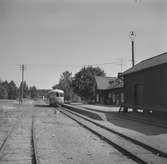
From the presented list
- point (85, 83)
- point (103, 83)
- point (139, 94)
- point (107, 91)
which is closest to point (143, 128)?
point (139, 94)

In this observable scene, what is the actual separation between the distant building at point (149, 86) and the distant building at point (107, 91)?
2339 cm

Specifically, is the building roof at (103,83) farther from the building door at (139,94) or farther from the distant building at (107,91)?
the building door at (139,94)

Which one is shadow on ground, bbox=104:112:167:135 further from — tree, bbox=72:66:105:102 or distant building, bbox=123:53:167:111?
tree, bbox=72:66:105:102

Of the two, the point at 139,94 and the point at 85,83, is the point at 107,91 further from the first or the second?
the point at 139,94

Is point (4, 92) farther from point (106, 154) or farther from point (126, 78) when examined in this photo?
point (106, 154)

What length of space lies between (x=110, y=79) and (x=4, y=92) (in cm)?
8115

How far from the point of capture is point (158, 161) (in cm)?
752

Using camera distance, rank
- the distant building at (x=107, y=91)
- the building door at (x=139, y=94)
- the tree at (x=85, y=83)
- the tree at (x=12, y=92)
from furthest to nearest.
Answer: the tree at (x=12, y=92)
the tree at (x=85, y=83)
the distant building at (x=107, y=91)
the building door at (x=139, y=94)

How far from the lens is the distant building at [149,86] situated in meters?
19.2

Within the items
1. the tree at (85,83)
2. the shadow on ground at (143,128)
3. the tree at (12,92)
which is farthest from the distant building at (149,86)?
the tree at (12,92)

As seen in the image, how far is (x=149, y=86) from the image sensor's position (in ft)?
70.5

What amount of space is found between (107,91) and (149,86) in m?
36.6

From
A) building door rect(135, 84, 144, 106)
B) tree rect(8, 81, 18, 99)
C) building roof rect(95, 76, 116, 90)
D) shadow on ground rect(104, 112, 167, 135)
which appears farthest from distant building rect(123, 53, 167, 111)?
tree rect(8, 81, 18, 99)

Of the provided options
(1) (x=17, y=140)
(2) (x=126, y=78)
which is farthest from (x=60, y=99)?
(1) (x=17, y=140)
